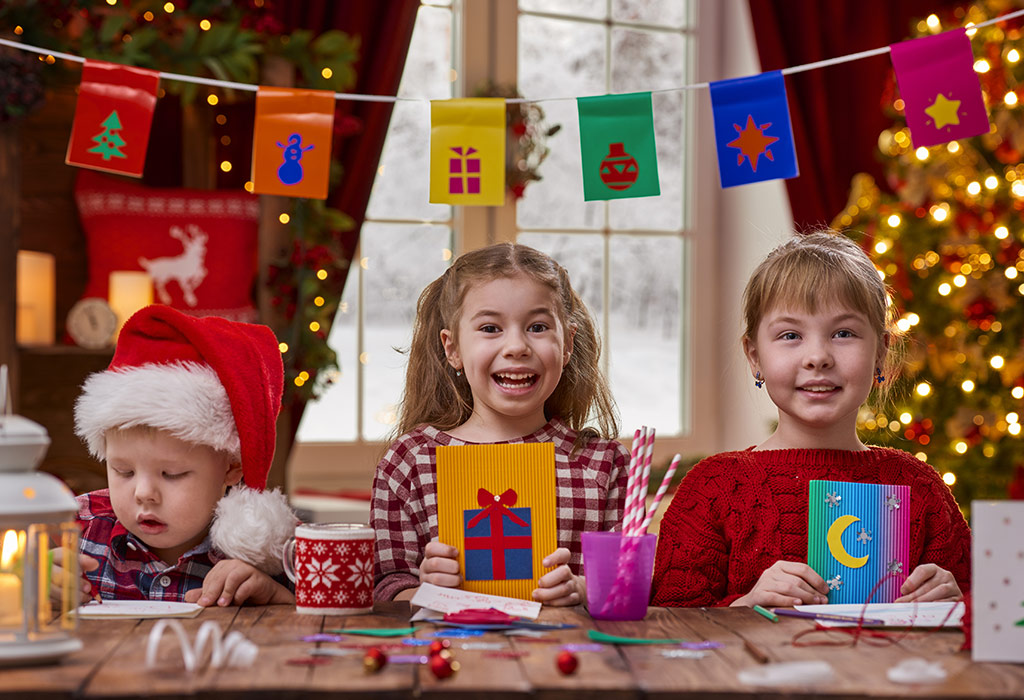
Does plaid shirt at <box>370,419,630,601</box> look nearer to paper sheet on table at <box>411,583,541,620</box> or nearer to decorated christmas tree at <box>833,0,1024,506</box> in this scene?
paper sheet on table at <box>411,583,541,620</box>

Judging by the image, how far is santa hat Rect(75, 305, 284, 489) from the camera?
1.46 m

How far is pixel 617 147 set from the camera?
204 centimetres

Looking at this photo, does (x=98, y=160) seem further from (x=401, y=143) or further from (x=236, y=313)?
(x=401, y=143)

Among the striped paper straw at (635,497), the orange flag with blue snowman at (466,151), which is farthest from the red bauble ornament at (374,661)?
the orange flag with blue snowman at (466,151)

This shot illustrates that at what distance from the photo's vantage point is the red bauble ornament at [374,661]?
0.99 metres

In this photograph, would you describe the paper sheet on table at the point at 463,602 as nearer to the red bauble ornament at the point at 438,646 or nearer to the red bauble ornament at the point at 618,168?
the red bauble ornament at the point at 438,646

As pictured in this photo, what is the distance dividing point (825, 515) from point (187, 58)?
2.20 meters


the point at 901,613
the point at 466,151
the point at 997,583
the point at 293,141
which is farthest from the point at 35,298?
the point at 997,583

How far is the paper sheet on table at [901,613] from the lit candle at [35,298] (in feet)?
7.59

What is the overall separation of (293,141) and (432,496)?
778mm

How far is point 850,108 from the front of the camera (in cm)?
426

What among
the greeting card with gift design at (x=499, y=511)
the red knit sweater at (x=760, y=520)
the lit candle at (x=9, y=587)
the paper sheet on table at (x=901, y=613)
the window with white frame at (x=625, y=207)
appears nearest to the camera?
the lit candle at (x=9, y=587)

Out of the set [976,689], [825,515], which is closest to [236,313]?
[825,515]

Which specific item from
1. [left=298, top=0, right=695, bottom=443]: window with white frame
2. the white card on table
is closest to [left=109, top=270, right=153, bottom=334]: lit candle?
[left=298, top=0, right=695, bottom=443]: window with white frame
